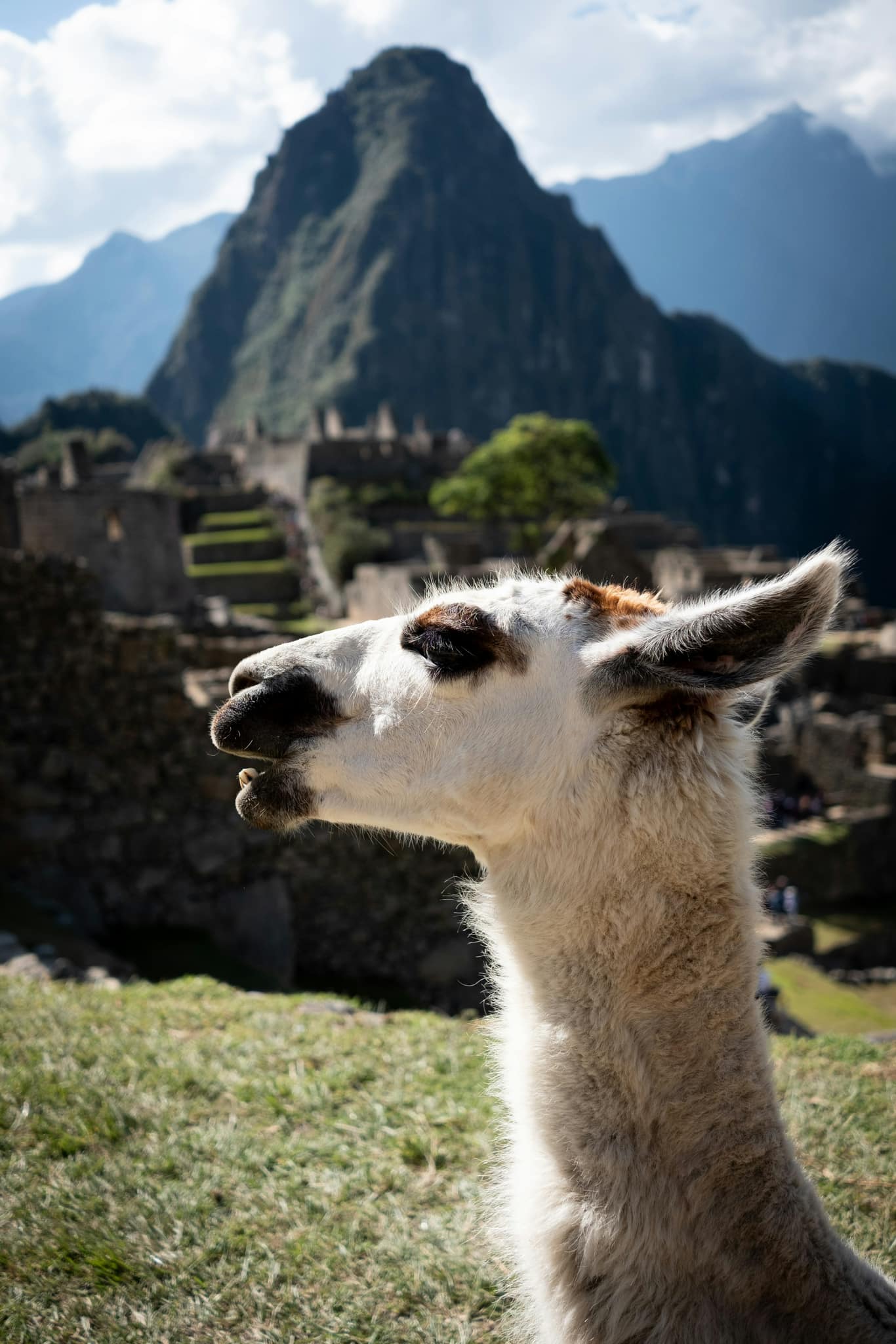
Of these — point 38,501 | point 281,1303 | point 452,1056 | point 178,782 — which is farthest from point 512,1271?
point 38,501

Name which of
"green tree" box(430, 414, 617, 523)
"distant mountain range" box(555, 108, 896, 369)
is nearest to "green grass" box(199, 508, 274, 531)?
"green tree" box(430, 414, 617, 523)

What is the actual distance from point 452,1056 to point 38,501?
1688 cm

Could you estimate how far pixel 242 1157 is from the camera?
10.3 ft

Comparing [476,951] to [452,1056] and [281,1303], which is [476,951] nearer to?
[452,1056]

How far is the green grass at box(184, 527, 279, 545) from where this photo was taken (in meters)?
35.0

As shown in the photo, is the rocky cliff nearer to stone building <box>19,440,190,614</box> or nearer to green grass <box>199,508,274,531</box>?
green grass <box>199,508,274,531</box>

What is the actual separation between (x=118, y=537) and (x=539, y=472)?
19766 mm

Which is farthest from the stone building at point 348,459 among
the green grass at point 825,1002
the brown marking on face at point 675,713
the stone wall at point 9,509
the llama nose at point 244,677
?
the brown marking on face at point 675,713

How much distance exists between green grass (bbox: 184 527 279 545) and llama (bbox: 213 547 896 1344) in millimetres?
33621

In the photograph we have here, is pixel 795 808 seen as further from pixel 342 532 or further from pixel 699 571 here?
pixel 342 532

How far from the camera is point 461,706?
1.88m

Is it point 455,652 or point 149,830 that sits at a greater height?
point 455,652

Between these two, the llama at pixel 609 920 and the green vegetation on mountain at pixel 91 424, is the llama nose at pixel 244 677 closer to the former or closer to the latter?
the llama at pixel 609 920

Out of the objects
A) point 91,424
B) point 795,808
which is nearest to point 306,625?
point 795,808
